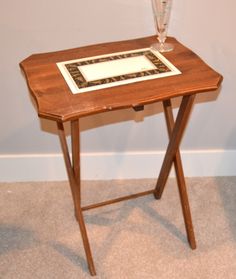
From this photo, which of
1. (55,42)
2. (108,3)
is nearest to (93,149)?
(55,42)

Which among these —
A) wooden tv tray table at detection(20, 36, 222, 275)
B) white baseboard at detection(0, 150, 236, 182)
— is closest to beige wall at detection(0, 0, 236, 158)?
white baseboard at detection(0, 150, 236, 182)

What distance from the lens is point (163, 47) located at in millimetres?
1305

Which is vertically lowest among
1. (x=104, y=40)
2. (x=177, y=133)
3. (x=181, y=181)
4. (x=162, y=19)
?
(x=181, y=181)

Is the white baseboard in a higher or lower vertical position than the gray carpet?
higher

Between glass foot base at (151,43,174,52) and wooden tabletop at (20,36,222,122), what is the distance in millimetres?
28

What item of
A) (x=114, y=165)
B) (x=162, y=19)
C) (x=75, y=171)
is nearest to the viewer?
(x=162, y=19)

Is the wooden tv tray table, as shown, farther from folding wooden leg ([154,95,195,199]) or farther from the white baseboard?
the white baseboard

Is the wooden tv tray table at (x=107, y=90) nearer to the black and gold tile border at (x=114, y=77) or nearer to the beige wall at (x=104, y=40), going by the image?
the black and gold tile border at (x=114, y=77)

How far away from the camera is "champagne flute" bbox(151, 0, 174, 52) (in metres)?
1.25

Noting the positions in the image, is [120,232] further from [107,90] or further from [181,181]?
[107,90]

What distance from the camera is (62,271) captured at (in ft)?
4.79

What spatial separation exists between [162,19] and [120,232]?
0.89 m

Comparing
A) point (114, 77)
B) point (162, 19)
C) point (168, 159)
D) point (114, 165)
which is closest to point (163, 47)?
point (162, 19)

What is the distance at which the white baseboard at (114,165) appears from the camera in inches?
72.6
